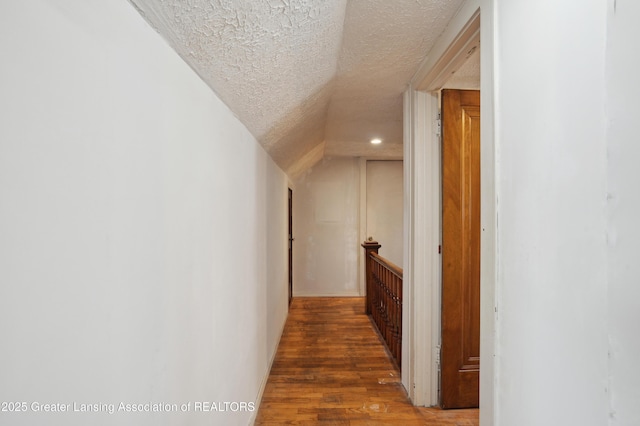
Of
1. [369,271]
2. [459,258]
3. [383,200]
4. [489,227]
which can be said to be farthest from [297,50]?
[383,200]

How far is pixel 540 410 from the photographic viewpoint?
0.89 m

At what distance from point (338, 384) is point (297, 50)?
230 centimetres

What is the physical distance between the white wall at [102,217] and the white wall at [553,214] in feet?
3.39

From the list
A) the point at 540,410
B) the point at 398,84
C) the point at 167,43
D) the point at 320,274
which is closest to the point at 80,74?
the point at 167,43

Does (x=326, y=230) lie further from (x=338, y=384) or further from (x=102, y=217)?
(x=102, y=217)

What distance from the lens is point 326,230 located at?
525cm

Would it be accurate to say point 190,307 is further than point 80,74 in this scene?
Yes

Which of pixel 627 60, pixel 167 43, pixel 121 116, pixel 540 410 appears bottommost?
pixel 540 410

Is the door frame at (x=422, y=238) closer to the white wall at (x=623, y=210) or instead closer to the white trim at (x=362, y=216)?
the white wall at (x=623, y=210)

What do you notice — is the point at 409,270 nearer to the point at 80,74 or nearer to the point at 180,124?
the point at 180,124

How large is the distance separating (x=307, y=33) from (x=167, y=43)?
590mm

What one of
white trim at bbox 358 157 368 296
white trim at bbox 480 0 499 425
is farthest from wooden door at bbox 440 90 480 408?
white trim at bbox 358 157 368 296

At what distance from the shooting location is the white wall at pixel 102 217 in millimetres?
436

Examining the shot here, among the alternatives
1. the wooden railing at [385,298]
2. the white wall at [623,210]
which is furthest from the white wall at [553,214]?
the wooden railing at [385,298]
